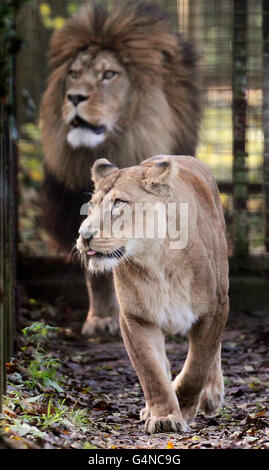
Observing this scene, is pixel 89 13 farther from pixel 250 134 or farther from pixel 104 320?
pixel 104 320

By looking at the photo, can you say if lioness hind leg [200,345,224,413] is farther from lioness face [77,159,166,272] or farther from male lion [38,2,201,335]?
male lion [38,2,201,335]

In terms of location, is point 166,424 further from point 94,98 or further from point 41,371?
point 94,98

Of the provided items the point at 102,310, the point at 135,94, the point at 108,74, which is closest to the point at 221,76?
the point at 135,94

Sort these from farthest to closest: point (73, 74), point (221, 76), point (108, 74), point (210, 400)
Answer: point (221, 76), point (73, 74), point (108, 74), point (210, 400)

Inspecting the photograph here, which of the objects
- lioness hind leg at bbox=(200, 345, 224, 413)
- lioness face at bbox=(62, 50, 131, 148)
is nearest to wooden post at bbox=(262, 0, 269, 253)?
lioness face at bbox=(62, 50, 131, 148)

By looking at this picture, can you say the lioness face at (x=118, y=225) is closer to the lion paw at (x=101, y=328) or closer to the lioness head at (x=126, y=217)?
the lioness head at (x=126, y=217)

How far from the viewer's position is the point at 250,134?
6.82 metres

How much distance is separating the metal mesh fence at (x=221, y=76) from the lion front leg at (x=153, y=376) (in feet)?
9.25

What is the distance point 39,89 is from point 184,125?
3.56 feet

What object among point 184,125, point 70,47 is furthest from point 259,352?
point 70,47

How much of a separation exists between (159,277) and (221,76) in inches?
122

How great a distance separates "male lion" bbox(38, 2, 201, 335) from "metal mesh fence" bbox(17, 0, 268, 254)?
0.27 m

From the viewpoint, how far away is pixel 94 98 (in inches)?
235

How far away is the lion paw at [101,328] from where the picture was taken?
5.91 meters
